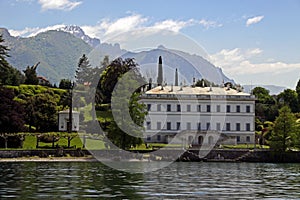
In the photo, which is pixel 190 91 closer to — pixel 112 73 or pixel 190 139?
pixel 190 139

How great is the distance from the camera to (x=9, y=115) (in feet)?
193

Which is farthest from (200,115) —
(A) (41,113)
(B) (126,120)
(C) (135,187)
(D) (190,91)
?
(C) (135,187)

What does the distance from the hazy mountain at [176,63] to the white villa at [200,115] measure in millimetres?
3107

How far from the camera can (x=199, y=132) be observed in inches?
2842

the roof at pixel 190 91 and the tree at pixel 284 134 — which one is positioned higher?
the roof at pixel 190 91

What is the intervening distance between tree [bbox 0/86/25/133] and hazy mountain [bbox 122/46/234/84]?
12945 millimetres

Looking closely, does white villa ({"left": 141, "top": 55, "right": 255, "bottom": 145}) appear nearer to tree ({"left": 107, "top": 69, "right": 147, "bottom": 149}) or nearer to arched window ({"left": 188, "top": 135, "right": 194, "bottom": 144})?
arched window ({"left": 188, "top": 135, "right": 194, "bottom": 144})

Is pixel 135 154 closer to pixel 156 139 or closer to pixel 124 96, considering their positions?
pixel 124 96

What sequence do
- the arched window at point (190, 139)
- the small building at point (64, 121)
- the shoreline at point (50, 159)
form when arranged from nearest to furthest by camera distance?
the shoreline at point (50, 159) → the arched window at point (190, 139) → the small building at point (64, 121)

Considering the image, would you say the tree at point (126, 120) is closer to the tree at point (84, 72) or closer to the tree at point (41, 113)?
the tree at point (41, 113)

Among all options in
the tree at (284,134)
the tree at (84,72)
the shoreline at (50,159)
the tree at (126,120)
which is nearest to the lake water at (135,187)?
the shoreline at (50,159)

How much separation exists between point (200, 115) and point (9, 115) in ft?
82.5

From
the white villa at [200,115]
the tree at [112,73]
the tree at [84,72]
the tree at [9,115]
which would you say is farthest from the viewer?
the tree at [84,72]

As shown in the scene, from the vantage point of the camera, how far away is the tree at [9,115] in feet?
191
